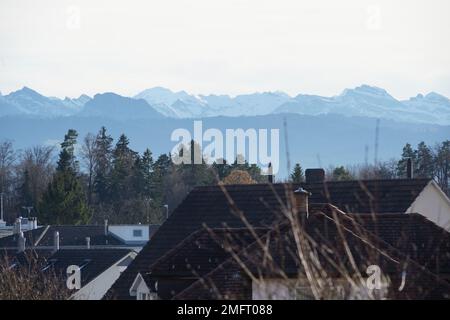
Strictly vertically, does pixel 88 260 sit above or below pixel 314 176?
below

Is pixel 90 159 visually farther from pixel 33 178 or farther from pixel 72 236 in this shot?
pixel 72 236

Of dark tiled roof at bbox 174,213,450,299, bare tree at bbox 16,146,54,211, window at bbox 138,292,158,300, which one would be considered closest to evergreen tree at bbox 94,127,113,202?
bare tree at bbox 16,146,54,211

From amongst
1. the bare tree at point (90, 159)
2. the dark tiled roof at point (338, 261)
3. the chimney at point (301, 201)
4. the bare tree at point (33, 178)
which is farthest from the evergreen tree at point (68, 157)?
the dark tiled roof at point (338, 261)

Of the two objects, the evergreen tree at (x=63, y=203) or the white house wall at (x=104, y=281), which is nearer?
→ the white house wall at (x=104, y=281)

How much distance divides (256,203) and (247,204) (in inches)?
11.8

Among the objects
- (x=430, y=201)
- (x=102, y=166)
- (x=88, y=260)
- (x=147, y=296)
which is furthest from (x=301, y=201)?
(x=102, y=166)

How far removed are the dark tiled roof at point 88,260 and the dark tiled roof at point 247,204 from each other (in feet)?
46.3

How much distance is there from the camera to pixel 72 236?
8106cm

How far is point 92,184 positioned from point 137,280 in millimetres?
85783

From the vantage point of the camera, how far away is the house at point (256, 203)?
103 ft

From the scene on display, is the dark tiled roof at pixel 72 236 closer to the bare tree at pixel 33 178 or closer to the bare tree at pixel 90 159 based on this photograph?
the bare tree at pixel 33 178

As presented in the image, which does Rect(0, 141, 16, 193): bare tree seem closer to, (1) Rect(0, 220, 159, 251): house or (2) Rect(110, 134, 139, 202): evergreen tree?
(2) Rect(110, 134, 139, 202): evergreen tree

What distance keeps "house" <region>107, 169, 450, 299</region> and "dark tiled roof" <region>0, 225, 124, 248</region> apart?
42.8 meters
